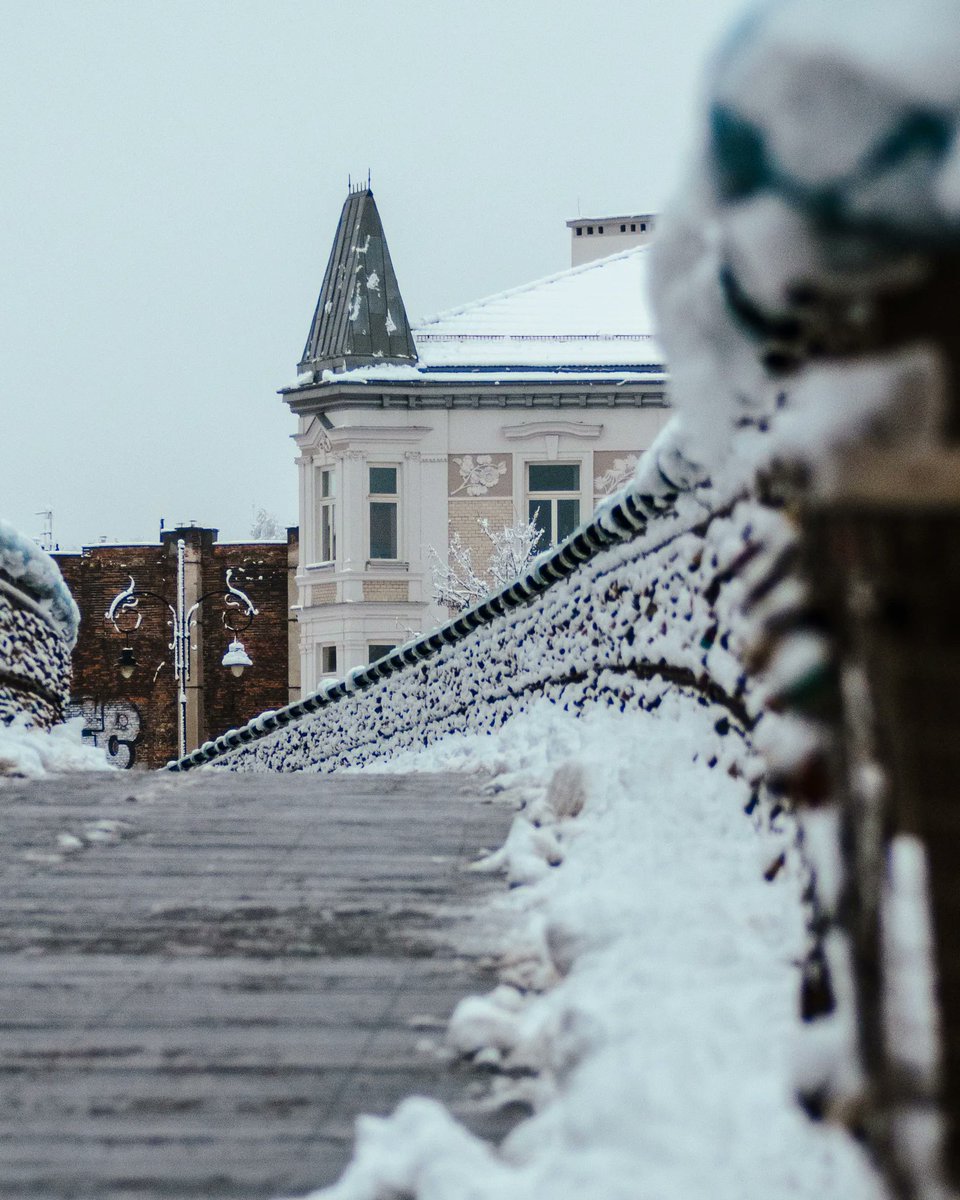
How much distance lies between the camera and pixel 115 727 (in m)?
36.3

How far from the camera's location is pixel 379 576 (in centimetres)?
2823

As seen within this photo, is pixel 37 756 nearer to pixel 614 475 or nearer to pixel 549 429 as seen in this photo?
pixel 549 429

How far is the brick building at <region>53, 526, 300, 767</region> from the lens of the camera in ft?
116

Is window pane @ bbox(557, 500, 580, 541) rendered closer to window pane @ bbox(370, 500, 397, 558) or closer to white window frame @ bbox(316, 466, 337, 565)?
window pane @ bbox(370, 500, 397, 558)

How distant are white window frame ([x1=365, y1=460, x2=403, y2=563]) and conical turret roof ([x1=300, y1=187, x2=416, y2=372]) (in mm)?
1708

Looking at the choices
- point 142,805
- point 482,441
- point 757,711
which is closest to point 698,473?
point 757,711

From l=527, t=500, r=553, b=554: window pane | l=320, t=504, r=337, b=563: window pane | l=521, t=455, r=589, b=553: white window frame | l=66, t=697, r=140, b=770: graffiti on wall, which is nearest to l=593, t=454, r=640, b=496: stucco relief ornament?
l=521, t=455, r=589, b=553: white window frame

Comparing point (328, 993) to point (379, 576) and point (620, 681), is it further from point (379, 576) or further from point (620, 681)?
point (379, 576)

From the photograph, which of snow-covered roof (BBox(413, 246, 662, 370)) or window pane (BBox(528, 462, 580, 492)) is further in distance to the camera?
snow-covered roof (BBox(413, 246, 662, 370))

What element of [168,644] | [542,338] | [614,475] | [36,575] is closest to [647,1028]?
[36,575]

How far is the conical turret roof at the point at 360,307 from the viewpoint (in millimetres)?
28500

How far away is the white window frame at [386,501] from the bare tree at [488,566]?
0.63m

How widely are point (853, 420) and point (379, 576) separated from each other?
26.5 meters

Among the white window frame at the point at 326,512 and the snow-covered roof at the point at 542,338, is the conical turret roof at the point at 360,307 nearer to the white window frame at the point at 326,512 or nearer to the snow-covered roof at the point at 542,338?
the snow-covered roof at the point at 542,338
